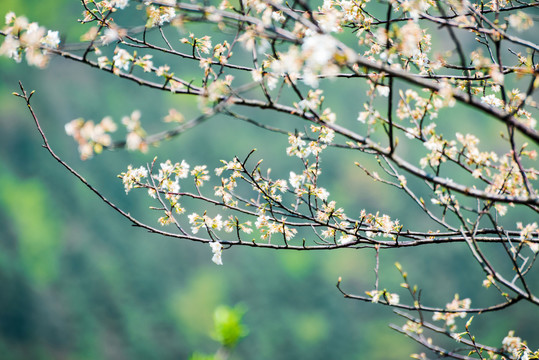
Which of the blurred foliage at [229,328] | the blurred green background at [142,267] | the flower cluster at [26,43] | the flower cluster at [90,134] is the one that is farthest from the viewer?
the blurred green background at [142,267]

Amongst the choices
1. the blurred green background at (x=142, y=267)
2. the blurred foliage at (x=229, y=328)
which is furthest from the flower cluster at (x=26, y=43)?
the blurred green background at (x=142, y=267)

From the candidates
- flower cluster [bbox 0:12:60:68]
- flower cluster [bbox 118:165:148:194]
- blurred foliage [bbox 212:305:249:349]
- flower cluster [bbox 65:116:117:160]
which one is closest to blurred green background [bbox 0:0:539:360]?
blurred foliage [bbox 212:305:249:349]

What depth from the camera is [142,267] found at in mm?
13820

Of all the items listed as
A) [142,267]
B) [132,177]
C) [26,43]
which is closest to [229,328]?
[132,177]

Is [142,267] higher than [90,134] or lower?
higher

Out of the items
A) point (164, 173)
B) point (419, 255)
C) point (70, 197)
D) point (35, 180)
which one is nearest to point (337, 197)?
point (419, 255)

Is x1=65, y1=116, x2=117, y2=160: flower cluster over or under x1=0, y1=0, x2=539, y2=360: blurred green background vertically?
under

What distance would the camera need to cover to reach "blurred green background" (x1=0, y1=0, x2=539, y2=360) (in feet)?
38.9

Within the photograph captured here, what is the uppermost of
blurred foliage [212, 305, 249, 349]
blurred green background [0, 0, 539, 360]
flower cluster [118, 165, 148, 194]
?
blurred green background [0, 0, 539, 360]

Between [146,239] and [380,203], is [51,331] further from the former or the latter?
[380,203]

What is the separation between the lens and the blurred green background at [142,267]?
38.9ft

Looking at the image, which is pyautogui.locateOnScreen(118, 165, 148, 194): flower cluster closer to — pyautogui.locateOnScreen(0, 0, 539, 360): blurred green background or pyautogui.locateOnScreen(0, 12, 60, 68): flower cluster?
pyautogui.locateOnScreen(0, 12, 60, 68): flower cluster

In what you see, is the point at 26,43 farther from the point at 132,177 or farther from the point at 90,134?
the point at 132,177

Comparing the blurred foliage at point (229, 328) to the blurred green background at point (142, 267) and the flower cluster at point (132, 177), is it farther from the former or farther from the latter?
the blurred green background at point (142, 267)
